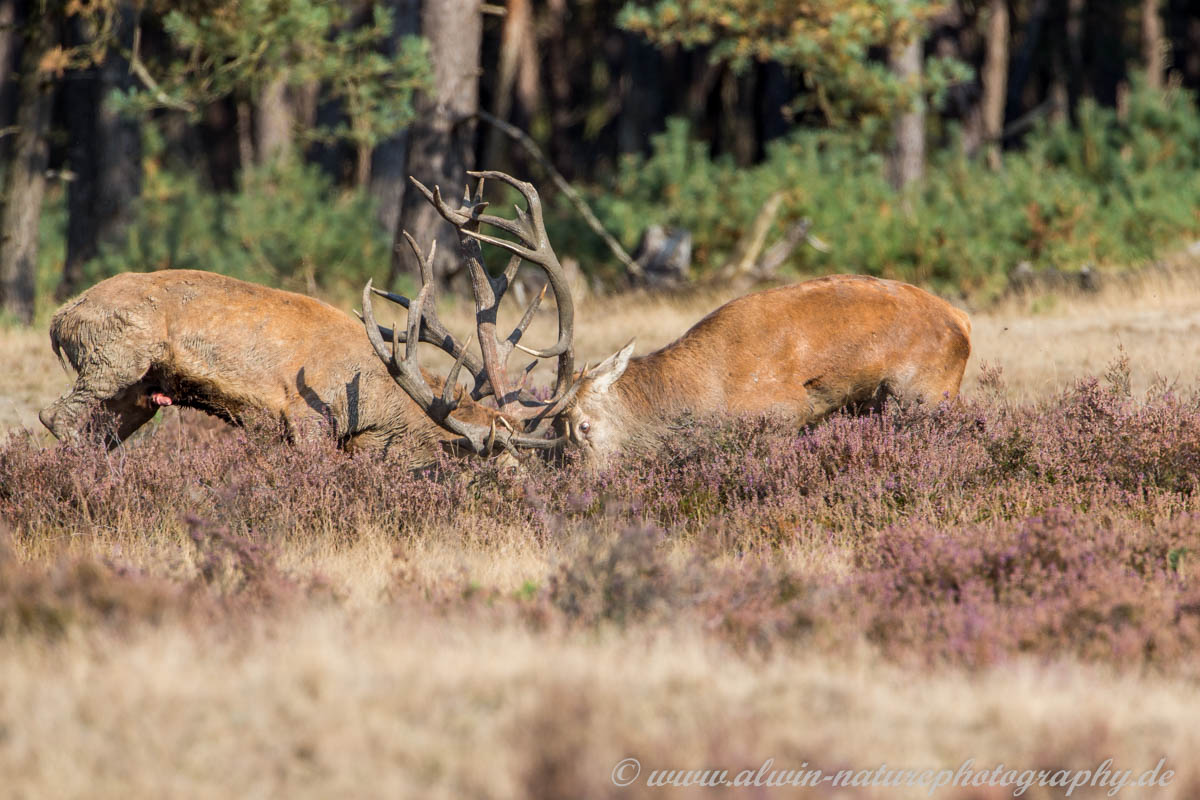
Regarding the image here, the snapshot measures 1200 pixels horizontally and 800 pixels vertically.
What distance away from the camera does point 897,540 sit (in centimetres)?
552

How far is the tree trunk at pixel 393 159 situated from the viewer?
19531mm

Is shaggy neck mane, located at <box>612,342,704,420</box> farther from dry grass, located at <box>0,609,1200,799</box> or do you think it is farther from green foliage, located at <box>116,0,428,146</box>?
green foliage, located at <box>116,0,428,146</box>

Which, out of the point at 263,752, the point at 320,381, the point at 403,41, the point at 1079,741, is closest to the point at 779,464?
the point at 320,381

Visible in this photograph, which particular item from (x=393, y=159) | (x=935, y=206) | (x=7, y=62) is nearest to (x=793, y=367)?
(x=935, y=206)

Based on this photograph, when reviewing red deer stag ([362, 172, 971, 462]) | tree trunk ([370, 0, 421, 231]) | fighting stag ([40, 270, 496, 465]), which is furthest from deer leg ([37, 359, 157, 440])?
tree trunk ([370, 0, 421, 231])

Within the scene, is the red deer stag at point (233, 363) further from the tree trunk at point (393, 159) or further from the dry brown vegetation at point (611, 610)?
the tree trunk at point (393, 159)

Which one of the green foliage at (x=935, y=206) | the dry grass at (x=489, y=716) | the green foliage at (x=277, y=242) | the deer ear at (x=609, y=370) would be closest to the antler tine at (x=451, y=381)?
the deer ear at (x=609, y=370)

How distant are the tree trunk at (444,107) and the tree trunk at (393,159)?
173 inches

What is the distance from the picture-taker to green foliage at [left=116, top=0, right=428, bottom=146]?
1245 cm

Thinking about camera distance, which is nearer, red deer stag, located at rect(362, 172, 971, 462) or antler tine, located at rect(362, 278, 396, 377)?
antler tine, located at rect(362, 278, 396, 377)

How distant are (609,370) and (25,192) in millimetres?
8953

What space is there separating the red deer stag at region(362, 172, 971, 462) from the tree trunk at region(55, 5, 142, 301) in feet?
32.2

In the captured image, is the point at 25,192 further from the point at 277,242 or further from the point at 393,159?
the point at 393,159

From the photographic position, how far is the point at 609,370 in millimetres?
7371
